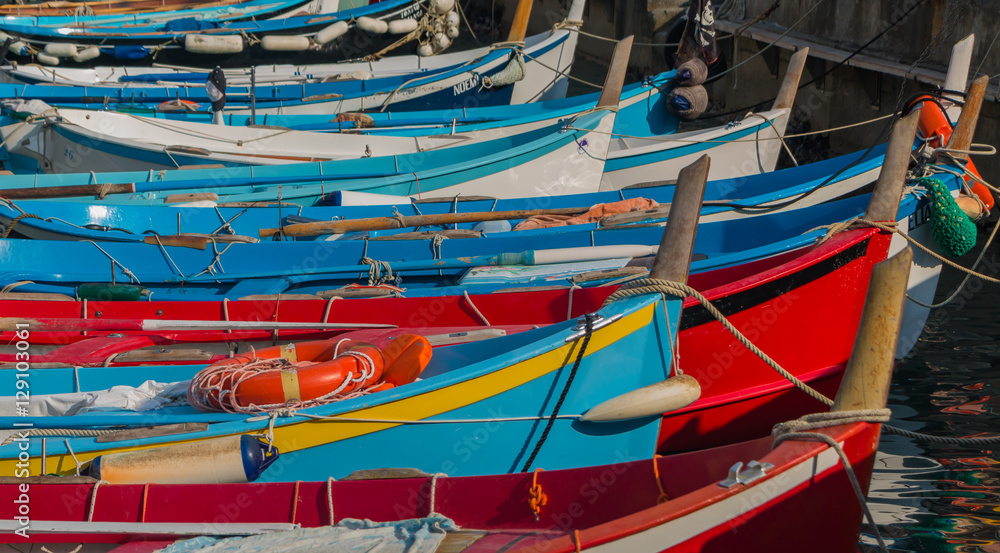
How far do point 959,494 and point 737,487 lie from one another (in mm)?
2722

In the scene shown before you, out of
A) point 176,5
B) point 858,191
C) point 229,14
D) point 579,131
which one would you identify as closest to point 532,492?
point 858,191

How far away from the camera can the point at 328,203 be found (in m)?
7.78

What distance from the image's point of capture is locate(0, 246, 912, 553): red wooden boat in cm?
271

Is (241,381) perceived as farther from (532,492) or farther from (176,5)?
(176,5)

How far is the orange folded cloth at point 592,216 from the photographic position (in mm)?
6809

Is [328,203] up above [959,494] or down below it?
above

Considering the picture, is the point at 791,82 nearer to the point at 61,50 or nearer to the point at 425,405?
the point at 425,405

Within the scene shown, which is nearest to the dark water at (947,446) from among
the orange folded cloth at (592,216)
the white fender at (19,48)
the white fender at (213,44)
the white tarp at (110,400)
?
the orange folded cloth at (592,216)

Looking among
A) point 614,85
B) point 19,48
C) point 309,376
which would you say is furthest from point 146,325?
point 19,48

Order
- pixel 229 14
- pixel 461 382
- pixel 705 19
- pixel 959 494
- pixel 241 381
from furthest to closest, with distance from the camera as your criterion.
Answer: pixel 229 14 < pixel 705 19 < pixel 959 494 < pixel 241 381 < pixel 461 382

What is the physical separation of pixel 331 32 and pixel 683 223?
41.1 ft

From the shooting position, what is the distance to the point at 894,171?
4.39m

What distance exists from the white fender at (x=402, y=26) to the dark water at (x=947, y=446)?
10704 millimetres

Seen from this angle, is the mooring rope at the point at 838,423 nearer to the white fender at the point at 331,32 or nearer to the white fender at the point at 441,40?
the white fender at the point at 331,32
